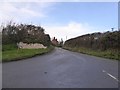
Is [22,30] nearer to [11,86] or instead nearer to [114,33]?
[114,33]

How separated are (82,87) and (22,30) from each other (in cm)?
4505

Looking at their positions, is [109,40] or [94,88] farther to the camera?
[109,40]

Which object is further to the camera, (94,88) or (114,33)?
(114,33)

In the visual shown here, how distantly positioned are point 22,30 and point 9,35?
542 cm

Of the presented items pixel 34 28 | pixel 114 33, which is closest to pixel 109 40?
pixel 114 33

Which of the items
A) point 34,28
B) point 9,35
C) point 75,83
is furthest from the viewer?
point 34,28

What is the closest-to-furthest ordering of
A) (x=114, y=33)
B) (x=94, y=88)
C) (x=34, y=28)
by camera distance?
(x=94, y=88), (x=114, y=33), (x=34, y=28)

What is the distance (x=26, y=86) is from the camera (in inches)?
412

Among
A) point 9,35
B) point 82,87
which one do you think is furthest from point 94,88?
point 9,35

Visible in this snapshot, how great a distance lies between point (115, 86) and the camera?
10.8 meters

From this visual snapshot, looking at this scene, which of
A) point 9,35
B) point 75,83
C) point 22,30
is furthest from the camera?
point 22,30

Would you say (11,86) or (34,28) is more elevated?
(34,28)

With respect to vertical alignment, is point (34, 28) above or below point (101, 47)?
above

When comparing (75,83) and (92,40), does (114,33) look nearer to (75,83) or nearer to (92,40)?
(92,40)
